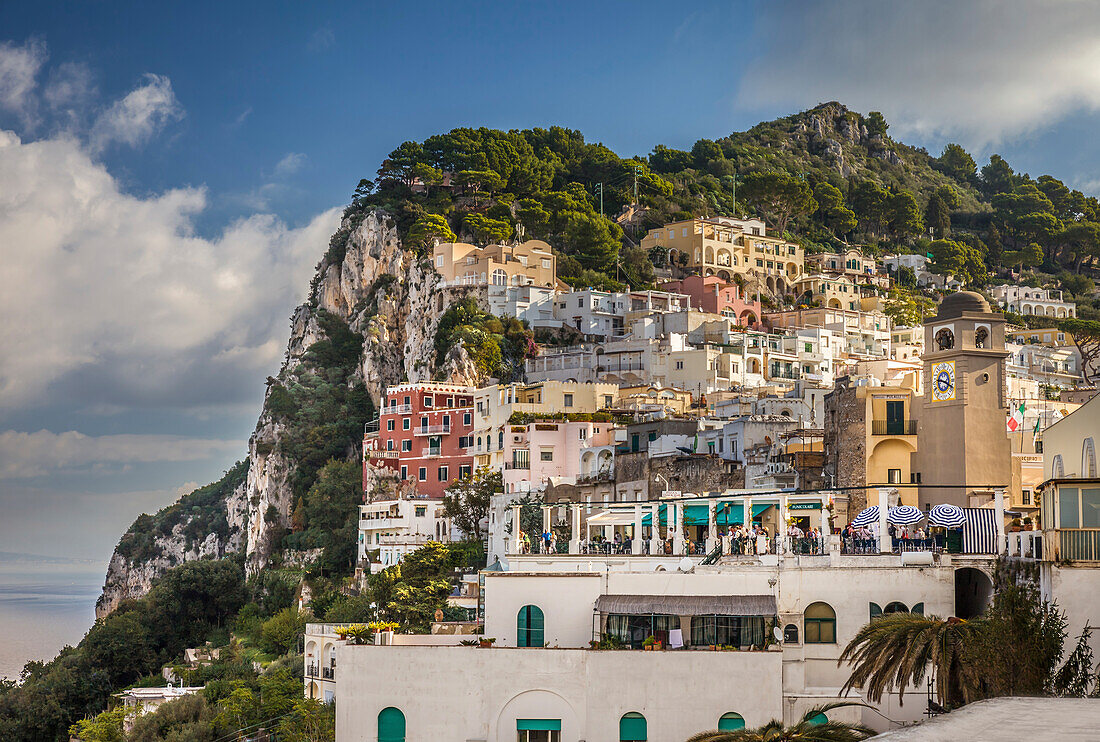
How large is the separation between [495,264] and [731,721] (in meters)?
57.2

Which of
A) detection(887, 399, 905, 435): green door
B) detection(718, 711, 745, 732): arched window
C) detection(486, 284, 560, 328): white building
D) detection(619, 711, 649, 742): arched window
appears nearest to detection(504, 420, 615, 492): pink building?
detection(887, 399, 905, 435): green door

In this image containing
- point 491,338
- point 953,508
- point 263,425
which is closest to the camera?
point 953,508

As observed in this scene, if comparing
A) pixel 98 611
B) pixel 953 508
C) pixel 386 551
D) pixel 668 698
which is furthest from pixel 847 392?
pixel 98 611

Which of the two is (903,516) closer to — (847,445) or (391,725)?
(847,445)

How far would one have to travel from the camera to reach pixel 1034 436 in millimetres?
41312

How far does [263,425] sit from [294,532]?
1000 centimetres

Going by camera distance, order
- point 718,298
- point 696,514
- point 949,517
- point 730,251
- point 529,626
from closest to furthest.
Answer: point 949,517 → point 529,626 → point 696,514 → point 718,298 → point 730,251

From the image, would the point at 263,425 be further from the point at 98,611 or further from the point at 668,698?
the point at 668,698

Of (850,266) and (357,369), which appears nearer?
(357,369)

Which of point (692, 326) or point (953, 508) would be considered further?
point (692, 326)

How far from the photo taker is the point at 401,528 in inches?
2349

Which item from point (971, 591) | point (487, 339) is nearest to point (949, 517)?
point (971, 591)

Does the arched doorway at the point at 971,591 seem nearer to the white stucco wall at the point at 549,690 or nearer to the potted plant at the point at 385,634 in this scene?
the white stucco wall at the point at 549,690

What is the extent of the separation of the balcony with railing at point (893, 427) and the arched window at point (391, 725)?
17481 mm
